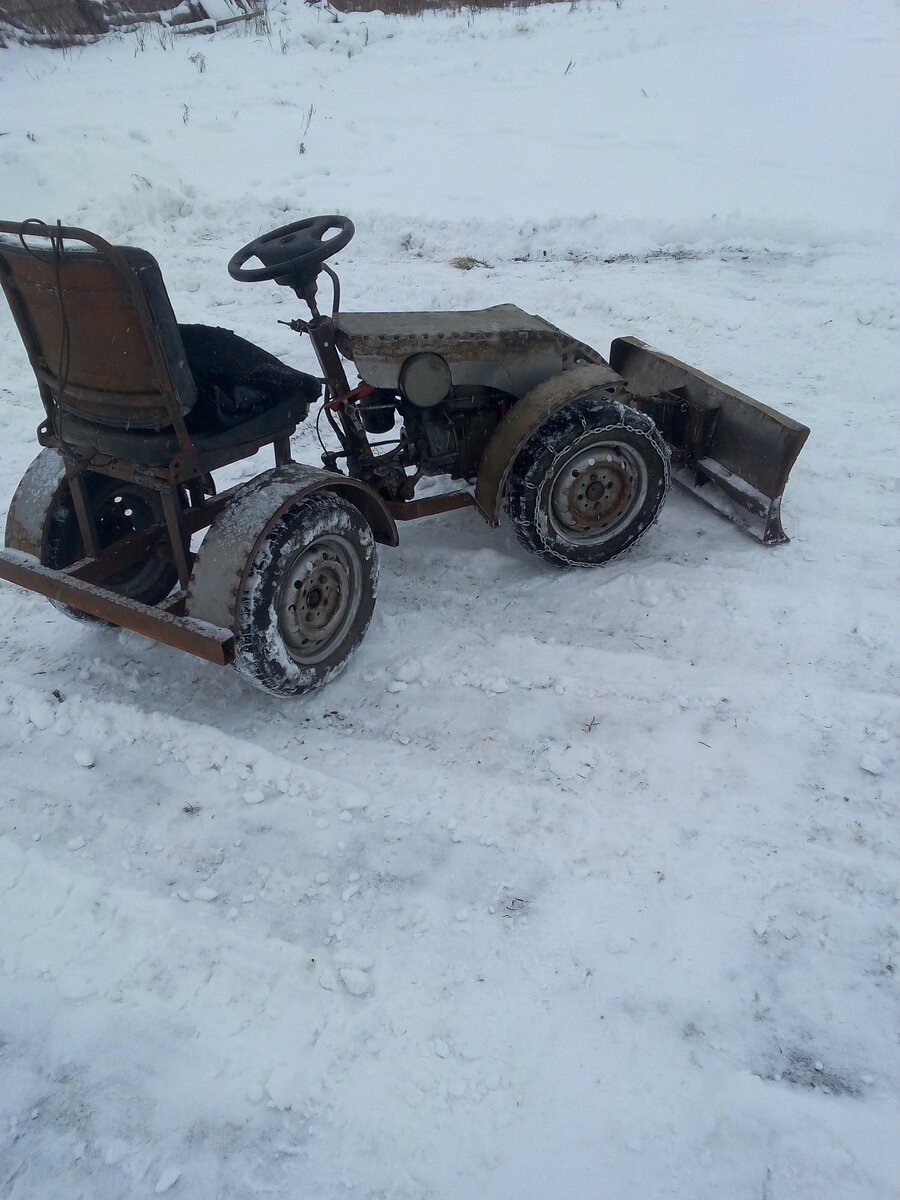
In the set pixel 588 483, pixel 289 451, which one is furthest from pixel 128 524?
pixel 588 483

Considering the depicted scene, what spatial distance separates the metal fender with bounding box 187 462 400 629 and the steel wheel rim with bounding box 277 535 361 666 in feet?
0.61

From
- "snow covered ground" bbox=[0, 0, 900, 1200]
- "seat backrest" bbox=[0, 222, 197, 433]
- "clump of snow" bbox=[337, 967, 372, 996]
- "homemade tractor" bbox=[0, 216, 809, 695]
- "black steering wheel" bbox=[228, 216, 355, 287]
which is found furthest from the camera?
"black steering wheel" bbox=[228, 216, 355, 287]

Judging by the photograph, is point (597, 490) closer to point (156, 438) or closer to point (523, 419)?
point (523, 419)

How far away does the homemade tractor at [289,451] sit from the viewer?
2768 mm

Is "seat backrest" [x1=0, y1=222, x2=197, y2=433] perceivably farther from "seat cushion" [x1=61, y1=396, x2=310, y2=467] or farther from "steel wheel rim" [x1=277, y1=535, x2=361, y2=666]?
"steel wheel rim" [x1=277, y1=535, x2=361, y2=666]

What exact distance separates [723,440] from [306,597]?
2.42 m

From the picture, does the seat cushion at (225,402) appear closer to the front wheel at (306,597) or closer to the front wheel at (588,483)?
the front wheel at (306,597)

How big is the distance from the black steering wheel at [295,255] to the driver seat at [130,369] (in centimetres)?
30

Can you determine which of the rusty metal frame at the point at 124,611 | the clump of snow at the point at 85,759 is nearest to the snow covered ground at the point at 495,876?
the clump of snow at the point at 85,759

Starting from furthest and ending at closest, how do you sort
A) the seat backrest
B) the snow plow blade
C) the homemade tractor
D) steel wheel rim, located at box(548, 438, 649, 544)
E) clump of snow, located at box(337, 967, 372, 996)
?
the snow plow blade → steel wheel rim, located at box(548, 438, 649, 544) → the homemade tractor → the seat backrest → clump of snow, located at box(337, 967, 372, 996)

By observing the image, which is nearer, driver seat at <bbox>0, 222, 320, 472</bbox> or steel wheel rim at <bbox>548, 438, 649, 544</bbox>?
driver seat at <bbox>0, 222, 320, 472</bbox>

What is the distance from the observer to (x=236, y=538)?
292cm

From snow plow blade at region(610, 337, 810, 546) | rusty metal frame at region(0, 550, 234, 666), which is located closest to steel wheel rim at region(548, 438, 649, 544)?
snow plow blade at region(610, 337, 810, 546)

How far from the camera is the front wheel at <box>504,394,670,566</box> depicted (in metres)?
3.63
